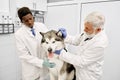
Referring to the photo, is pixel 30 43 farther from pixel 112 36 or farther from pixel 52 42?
pixel 112 36

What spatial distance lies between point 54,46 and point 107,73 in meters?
1.17

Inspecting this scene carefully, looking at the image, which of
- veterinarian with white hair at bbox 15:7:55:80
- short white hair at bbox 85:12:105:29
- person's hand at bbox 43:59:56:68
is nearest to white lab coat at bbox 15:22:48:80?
veterinarian with white hair at bbox 15:7:55:80

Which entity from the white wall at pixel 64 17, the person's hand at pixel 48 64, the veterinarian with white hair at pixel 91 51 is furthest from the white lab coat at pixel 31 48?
the white wall at pixel 64 17

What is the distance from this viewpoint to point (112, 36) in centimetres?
216

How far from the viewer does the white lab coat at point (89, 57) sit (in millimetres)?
1388

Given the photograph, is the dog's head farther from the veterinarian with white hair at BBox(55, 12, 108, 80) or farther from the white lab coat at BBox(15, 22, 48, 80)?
the white lab coat at BBox(15, 22, 48, 80)

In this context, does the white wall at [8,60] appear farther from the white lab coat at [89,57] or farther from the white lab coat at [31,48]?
the white lab coat at [89,57]

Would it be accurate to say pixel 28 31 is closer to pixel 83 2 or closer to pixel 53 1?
pixel 83 2

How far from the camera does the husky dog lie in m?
1.36

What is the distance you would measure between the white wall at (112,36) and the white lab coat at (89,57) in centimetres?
71

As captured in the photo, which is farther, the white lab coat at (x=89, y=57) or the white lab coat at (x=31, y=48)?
the white lab coat at (x=31, y=48)

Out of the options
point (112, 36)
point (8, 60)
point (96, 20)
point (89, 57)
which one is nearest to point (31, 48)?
point (89, 57)

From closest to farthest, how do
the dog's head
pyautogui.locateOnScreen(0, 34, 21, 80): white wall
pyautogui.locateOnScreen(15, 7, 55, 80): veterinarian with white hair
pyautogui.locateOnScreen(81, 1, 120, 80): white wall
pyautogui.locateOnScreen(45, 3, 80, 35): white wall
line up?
the dog's head
pyautogui.locateOnScreen(15, 7, 55, 80): veterinarian with white hair
pyautogui.locateOnScreen(81, 1, 120, 80): white wall
pyautogui.locateOnScreen(0, 34, 21, 80): white wall
pyautogui.locateOnScreen(45, 3, 80, 35): white wall

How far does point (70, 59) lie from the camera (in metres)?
1.41
